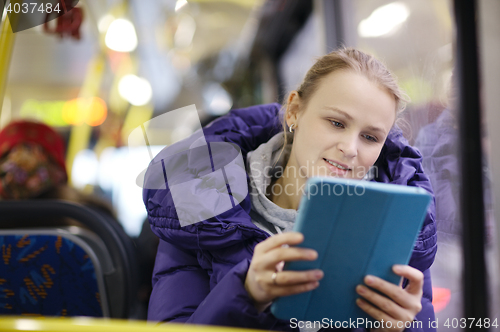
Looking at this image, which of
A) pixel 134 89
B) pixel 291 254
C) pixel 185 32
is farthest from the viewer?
pixel 134 89

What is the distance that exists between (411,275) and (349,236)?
0.42 ft

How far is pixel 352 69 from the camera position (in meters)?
0.81

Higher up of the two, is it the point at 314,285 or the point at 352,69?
the point at 352,69

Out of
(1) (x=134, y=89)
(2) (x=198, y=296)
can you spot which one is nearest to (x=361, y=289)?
(2) (x=198, y=296)

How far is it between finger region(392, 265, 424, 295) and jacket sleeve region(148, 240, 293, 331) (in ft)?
0.80

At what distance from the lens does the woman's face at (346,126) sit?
2.47 ft

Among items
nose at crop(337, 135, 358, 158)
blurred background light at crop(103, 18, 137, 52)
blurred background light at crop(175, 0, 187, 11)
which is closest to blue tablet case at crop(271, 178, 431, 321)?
nose at crop(337, 135, 358, 158)

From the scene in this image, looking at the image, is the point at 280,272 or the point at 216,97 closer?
the point at 280,272

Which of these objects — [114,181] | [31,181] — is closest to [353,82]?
[31,181]

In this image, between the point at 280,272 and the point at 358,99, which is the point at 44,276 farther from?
the point at 358,99

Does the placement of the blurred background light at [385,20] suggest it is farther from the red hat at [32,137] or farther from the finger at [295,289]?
the red hat at [32,137]

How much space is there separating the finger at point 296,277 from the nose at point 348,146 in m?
0.28

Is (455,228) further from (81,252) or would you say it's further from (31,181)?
(31,181)

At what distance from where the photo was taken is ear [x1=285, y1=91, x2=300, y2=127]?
92 centimetres
